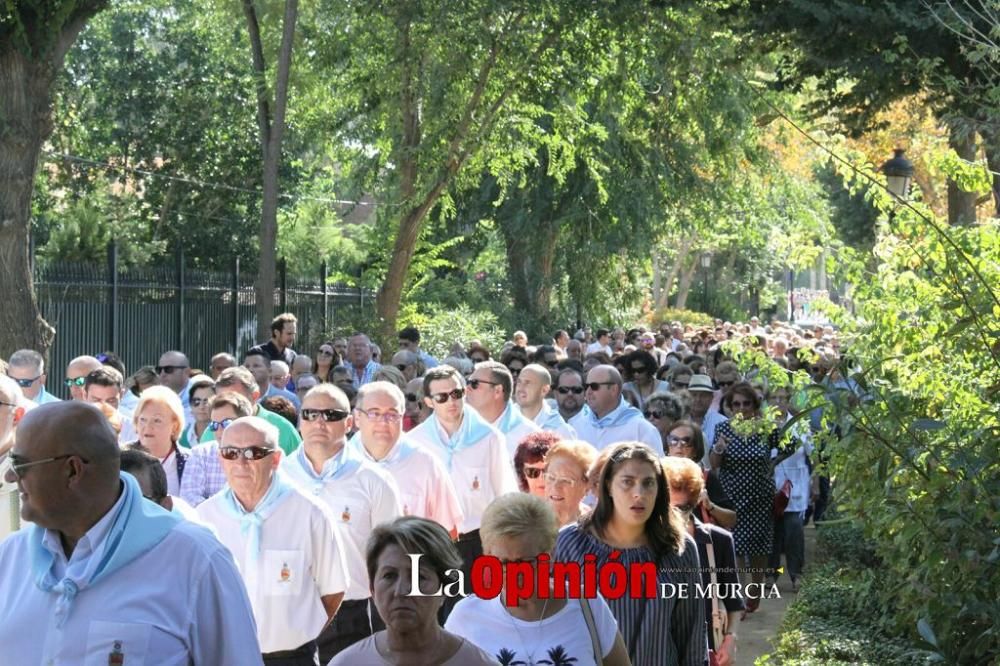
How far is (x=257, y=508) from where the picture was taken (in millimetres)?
6875

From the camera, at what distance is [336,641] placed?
297 inches

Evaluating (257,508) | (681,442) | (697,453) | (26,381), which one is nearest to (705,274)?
(26,381)

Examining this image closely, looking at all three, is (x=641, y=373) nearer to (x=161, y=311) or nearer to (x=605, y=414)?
(x=605, y=414)

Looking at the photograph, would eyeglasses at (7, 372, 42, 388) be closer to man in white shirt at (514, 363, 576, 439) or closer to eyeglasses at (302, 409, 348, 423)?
man in white shirt at (514, 363, 576, 439)

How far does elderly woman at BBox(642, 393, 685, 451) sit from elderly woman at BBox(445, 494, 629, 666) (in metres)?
5.93

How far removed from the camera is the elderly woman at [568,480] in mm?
7371

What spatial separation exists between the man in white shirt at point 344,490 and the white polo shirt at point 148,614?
3.22m

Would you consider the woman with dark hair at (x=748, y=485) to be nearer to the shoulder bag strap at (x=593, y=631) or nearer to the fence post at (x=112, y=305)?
the shoulder bag strap at (x=593, y=631)

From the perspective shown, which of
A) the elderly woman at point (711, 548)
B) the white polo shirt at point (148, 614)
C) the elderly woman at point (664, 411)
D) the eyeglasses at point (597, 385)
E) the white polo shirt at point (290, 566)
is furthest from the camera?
the elderly woman at point (664, 411)

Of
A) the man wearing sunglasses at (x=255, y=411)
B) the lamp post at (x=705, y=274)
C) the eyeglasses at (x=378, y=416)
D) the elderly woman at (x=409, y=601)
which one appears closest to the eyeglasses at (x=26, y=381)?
the man wearing sunglasses at (x=255, y=411)

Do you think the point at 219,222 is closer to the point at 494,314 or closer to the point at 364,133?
the point at 494,314

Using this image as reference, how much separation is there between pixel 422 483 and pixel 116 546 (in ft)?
15.8

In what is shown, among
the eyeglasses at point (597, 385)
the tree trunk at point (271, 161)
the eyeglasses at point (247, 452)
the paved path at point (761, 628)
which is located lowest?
the paved path at point (761, 628)

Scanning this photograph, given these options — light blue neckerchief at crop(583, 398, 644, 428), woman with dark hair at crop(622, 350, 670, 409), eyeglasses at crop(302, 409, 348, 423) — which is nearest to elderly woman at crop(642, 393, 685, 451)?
light blue neckerchief at crop(583, 398, 644, 428)
